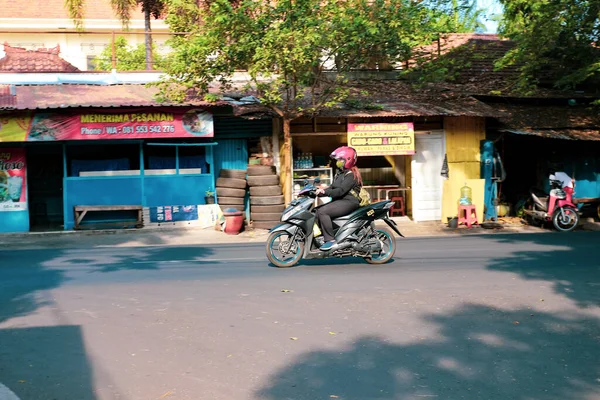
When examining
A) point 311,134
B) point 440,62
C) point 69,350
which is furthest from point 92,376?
point 440,62

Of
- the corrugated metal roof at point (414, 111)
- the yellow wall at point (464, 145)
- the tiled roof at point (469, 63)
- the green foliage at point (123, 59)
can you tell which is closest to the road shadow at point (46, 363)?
the corrugated metal roof at point (414, 111)

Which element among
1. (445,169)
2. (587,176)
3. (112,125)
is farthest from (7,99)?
(587,176)

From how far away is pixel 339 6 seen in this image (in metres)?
16.2

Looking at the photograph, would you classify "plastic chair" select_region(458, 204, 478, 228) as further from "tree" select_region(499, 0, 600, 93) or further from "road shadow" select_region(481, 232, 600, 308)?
"tree" select_region(499, 0, 600, 93)

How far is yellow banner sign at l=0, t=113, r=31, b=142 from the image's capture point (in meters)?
16.5

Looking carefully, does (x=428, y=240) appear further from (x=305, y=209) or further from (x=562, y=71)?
(x=562, y=71)

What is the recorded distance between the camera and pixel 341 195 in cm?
1050

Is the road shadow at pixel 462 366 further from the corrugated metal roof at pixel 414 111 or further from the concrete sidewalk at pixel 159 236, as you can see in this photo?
the corrugated metal roof at pixel 414 111

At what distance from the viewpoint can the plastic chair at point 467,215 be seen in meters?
17.8

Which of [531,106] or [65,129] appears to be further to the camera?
[531,106]

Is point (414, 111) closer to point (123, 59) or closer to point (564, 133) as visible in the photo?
point (564, 133)

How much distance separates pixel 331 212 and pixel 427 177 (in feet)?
31.8

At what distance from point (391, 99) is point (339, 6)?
4.01 meters

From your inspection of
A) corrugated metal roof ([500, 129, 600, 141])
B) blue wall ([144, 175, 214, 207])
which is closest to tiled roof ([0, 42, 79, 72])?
blue wall ([144, 175, 214, 207])
